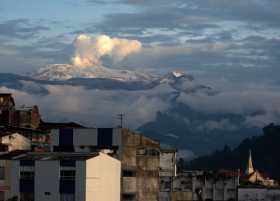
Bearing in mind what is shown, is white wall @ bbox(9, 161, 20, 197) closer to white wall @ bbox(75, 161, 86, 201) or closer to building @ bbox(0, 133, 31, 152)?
white wall @ bbox(75, 161, 86, 201)

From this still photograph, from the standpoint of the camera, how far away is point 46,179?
121750mm

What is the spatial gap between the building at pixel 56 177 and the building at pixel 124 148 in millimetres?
10878

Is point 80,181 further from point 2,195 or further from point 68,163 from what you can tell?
point 2,195

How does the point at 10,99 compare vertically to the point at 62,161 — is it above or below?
above

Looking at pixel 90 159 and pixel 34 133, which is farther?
pixel 34 133

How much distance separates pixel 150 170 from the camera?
461ft

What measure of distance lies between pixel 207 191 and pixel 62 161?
127 ft

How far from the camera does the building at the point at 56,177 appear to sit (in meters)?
120

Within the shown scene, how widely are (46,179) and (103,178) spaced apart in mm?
8789

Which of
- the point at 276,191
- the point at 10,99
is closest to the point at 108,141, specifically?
the point at 276,191

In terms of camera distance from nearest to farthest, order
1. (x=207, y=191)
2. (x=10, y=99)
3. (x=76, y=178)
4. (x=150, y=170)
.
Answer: (x=76, y=178) < (x=150, y=170) < (x=207, y=191) < (x=10, y=99)

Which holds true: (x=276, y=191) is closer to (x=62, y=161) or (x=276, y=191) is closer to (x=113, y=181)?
(x=113, y=181)

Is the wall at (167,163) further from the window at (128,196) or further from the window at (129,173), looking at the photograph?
the window at (128,196)

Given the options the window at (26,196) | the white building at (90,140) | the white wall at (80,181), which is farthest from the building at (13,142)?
the white wall at (80,181)
